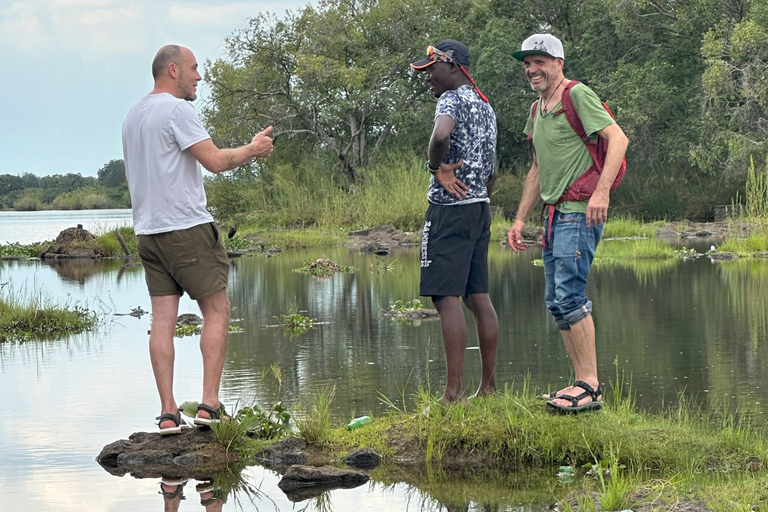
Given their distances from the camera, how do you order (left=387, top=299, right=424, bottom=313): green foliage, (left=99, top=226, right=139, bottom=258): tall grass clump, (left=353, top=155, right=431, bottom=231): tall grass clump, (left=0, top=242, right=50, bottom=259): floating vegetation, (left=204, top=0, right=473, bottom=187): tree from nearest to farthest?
1. (left=387, top=299, right=424, bottom=313): green foliage
2. (left=99, top=226, right=139, bottom=258): tall grass clump
3. (left=0, top=242, right=50, bottom=259): floating vegetation
4. (left=353, top=155, right=431, bottom=231): tall grass clump
5. (left=204, top=0, right=473, bottom=187): tree

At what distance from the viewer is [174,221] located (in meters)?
6.33

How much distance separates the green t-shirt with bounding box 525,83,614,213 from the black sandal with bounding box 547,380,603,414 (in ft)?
3.16

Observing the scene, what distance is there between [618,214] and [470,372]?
30976mm

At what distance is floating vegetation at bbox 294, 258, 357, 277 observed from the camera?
20672 mm

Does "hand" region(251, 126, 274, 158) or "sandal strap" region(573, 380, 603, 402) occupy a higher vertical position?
"hand" region(251, 126, 274, 158)

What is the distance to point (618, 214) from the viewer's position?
38719mm

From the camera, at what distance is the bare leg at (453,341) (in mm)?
6438

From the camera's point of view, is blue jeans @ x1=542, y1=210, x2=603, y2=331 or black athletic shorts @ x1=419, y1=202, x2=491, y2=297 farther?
black athletic shorts @ x1=419, y1=202, x2=491, y2=297

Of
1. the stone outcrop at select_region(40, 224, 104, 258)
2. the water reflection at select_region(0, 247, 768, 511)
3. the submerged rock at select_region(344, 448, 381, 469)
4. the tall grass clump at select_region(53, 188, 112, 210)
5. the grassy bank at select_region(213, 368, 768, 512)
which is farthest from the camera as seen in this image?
the tall grass clump at select_region(53, 188, 112, 210)

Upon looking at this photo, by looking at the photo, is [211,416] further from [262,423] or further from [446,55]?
[446,55]

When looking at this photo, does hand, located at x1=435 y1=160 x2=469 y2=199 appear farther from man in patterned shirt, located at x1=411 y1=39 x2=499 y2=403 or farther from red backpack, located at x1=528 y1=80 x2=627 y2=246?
red backpack, located at x1=528 y1=80 x2=627 y2=246

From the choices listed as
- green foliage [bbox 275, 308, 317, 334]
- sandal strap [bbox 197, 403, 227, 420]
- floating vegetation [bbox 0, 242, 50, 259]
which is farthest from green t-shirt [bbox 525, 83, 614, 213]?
floating vegetation [bbox 0, 242, 50, 259]

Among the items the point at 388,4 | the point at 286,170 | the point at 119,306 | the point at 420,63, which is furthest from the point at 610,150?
the point at 388,4

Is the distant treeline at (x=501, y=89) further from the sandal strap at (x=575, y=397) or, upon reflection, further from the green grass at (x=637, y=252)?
the sandal strap at (x=575, y=397)
